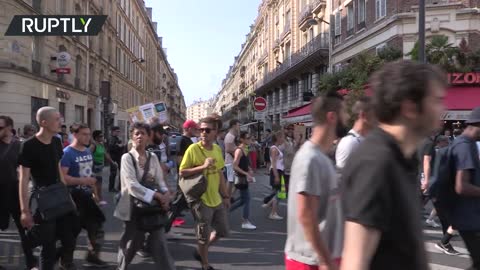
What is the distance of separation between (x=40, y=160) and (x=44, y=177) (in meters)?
0.18

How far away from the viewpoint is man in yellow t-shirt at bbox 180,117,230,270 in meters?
5.60

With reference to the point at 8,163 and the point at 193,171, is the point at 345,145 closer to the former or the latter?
the point at 193,171

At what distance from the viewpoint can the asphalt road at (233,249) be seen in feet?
20.7

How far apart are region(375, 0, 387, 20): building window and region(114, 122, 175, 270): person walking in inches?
817

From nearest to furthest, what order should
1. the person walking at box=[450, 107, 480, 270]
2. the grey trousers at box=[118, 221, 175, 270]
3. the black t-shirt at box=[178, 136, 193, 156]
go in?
the person walking at box=[450, 107, 480, 270]
the grey trousers at box=[118, 221, 175, 270]
the black t-shirt at box=[178, 136, 193, 156]

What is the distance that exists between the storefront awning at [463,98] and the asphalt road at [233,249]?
10857 mm

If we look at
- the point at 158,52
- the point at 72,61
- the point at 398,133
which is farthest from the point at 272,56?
the point at 398,133

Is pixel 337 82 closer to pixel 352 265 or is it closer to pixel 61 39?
pixel 61 39

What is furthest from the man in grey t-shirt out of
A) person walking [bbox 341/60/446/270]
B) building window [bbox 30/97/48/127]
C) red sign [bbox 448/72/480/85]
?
building window [bbox 30/97/48/127]

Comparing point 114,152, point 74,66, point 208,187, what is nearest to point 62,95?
point 74,66

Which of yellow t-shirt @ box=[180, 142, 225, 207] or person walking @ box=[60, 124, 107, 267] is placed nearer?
yellow t-shirt @ box=[180, 142, 225, 207]

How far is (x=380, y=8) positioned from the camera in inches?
949

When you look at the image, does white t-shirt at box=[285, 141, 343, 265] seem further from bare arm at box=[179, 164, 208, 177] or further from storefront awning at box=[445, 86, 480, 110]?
storefront awning at box=[445, 86, 480, 110]

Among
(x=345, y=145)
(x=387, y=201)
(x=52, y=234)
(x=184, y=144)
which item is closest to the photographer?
(x=387, y=201)
